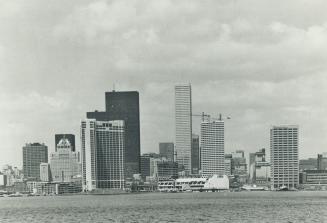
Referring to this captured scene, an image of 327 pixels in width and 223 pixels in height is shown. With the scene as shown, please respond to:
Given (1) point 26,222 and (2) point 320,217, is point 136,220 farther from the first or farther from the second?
(2) point 320,217

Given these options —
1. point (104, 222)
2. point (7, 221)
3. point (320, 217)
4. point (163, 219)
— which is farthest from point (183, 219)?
point (7, 221)

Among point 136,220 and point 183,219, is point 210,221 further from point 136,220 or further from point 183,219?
point 136,220

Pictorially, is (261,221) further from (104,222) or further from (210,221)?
(104,222)

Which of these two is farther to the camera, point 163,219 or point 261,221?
point 163,219

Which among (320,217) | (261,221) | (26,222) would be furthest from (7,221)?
(320,217)

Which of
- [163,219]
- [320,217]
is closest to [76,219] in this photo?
[163,219]

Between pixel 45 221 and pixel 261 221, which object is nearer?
pixel 261 221

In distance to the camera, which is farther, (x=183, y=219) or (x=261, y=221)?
(x=183, y=219)
